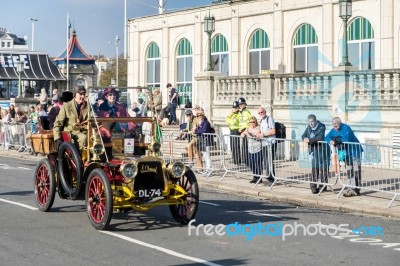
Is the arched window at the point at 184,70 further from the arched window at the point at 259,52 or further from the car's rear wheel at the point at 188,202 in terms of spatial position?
the car's rear wheel at the point at 188,202

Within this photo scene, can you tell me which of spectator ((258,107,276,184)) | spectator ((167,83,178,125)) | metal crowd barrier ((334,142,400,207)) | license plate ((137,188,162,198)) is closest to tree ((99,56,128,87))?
spectator ((167,83,178,125))

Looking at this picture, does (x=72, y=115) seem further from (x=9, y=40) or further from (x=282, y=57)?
(x=9, y=40)

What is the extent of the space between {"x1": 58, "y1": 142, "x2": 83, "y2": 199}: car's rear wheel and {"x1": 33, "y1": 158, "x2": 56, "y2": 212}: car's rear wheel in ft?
1.02

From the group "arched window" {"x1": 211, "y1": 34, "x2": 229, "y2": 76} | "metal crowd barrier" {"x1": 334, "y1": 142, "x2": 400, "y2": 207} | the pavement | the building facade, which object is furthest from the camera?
"arched window" {"x1": 211, "y1": 34, "x2": 229, "y2": 76}

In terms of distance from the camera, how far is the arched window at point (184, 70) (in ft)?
111

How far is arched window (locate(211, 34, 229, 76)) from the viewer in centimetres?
3219

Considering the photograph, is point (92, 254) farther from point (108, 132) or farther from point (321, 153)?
point (321, 153)

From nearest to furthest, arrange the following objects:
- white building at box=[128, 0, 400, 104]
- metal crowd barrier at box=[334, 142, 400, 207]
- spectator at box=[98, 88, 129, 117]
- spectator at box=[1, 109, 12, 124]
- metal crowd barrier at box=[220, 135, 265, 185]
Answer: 1. spectator at box=[98, 88, 129, 117]
2. metal crowd barrier at box=[334, 142, 400, 207]
3. metal crowd barrier at box=[220, 135, 265, 185]
4. white building at box=[128, 0, 400, 104]
5. spectator at box=[1, 109, 12, 124]

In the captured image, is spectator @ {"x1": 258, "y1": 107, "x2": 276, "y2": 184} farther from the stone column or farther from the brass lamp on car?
the stone column

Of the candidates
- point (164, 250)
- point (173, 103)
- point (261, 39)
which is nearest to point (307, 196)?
point (164, 250)

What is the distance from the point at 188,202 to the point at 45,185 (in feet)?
9.12

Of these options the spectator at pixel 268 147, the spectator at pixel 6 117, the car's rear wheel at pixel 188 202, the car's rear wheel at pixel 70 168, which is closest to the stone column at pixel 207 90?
the spectator at pixel 6 117

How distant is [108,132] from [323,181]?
5975 millimetres

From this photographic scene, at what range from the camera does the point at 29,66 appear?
69500 mm
